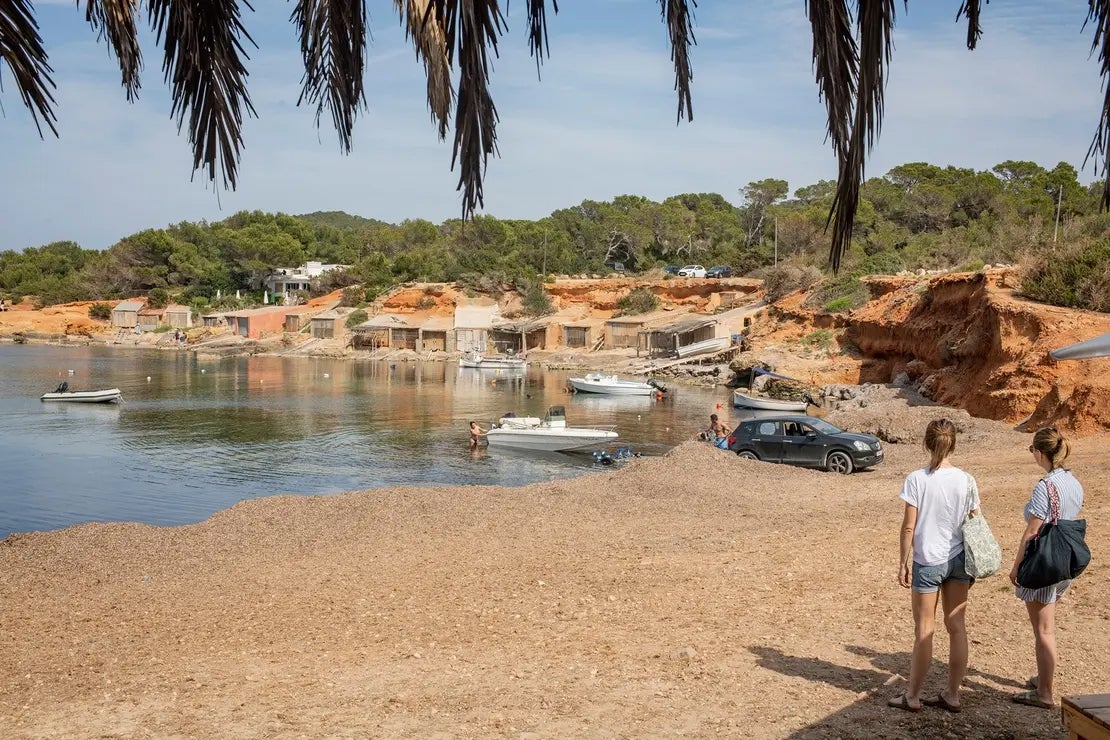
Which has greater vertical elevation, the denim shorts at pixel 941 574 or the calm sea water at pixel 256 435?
the denim shorts at pixel 941 574

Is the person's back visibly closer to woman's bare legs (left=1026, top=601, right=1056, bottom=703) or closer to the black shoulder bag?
the black shoulder bag

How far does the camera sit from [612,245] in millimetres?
111500

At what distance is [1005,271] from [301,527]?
Result: 1295 inches

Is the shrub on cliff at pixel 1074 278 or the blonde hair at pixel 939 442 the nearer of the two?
the blonde hair at pixel 939 442

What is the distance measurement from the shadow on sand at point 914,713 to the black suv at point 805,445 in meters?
15.3

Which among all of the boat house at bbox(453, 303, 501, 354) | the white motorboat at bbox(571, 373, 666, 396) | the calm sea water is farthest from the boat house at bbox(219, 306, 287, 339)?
the white motorboat at bbox(571, 373, 666, 396)

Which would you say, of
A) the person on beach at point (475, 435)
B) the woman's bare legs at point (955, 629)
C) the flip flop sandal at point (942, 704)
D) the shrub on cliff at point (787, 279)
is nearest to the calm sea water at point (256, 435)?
the person on beach at point (475, 435)

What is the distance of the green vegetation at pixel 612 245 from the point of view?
242 ft

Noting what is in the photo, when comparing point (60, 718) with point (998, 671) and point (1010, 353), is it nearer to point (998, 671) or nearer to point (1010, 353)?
point (998, 671)

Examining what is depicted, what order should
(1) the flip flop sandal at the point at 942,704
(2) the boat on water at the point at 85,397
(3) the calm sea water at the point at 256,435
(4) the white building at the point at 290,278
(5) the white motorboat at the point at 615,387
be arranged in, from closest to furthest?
(1) the flip flop sandal at the point at 942,704 → (3) the calm sea water at the point at 256,435 → (2) the boat on water at the point at 85,397 → (5) the white motorboat at the point at 615,387 → (4) the white building at the point at 290,278

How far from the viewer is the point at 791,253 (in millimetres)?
89812

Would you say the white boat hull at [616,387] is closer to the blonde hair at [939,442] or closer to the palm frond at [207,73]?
the blonde hair at [939,442]

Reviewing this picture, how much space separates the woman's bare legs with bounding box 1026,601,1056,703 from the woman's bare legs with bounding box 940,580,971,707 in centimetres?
46

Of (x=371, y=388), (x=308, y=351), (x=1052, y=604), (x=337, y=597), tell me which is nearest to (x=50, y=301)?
(x=308, y=351)
